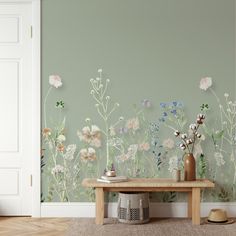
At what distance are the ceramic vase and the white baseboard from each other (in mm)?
379

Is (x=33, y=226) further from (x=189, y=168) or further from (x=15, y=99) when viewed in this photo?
(x=189, y=168)

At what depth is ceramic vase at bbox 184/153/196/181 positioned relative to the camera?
493 cm

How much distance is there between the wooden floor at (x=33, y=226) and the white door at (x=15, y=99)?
229mm

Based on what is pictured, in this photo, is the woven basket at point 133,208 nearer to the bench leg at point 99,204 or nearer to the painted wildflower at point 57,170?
the bench leg at point 99,204

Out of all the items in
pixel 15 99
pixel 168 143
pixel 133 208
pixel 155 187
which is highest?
pixel 15 99

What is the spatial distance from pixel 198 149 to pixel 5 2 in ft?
7.88

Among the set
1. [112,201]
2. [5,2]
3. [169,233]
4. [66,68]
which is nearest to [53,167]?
[112,201]

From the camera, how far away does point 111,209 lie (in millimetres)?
5176

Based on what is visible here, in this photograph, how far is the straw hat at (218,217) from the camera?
4.86 metres

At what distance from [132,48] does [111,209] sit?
1603mm

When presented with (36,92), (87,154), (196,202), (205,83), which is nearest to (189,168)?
(196,202)

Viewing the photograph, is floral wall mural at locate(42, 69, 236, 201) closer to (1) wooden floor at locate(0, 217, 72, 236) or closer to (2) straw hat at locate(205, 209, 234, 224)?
(2) straw hat at locate(205, 209, 234, 224)

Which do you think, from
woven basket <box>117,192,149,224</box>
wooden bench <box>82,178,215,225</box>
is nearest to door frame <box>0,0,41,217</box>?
wooden bench <box>82,178,215,225</box>

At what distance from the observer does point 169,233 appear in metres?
4.50
